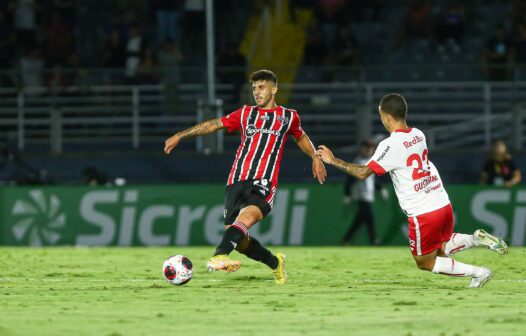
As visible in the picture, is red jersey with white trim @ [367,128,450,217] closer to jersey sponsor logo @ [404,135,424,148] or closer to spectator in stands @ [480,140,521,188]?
jersey sponsor logo @ [404,135,424,148]

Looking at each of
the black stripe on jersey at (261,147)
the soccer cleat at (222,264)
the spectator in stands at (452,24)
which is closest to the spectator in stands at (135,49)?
the spectator in stands at (452,24)

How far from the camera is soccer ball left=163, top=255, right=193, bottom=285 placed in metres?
12.6

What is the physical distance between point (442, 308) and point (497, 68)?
15.7m

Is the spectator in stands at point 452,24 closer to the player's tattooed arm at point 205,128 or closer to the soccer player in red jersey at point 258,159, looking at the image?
the soccer player in red jersey at point 258,159

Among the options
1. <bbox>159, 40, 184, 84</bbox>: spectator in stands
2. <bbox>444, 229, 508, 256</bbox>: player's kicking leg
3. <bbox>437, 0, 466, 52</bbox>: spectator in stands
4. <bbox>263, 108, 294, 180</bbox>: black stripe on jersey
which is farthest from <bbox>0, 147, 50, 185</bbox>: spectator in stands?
<bbox>444, 229, 508, 256</bbox>: player's kicking leg

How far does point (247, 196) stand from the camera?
1322 cm

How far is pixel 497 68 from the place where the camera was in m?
25.8

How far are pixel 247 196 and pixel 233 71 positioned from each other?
13376mm

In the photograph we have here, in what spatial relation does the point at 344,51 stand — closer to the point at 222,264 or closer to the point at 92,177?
the point at 92,177

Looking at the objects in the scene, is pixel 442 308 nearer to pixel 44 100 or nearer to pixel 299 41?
pixel 44 100

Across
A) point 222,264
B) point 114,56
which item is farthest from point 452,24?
point 222,264

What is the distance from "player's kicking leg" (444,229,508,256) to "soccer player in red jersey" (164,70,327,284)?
55.3 inches

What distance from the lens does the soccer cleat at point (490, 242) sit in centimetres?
1269

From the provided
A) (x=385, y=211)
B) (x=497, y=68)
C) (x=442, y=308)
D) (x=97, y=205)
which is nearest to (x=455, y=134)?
(x=497, y=68)
